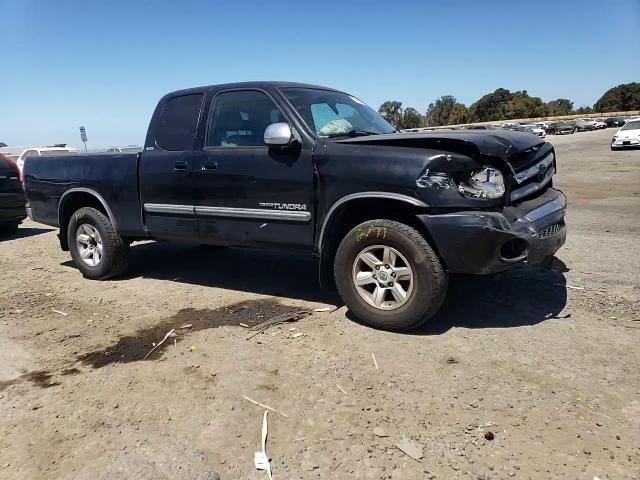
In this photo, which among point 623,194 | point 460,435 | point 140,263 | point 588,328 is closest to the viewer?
point 460,435

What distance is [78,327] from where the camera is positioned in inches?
180

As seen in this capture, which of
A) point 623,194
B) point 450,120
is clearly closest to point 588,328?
point 623,194

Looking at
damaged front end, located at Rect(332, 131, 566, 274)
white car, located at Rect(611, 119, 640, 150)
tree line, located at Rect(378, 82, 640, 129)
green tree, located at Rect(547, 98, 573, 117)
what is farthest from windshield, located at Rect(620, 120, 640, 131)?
green tree, located at Rect(547, 98, 573, 117)

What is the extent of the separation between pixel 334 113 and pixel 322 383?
8.68 feet

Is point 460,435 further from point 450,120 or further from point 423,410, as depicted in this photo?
point 450,120

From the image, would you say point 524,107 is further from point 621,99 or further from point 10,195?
point 10,195

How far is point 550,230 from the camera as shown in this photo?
3.89 metres

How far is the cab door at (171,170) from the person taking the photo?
16.8 feet

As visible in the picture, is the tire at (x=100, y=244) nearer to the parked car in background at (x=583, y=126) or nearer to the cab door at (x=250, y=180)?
the cab door at (x=250, y=180)

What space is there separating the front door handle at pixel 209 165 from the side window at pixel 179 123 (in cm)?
32

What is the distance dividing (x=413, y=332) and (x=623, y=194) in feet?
30.8

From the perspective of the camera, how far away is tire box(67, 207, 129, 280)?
5832 millimetres

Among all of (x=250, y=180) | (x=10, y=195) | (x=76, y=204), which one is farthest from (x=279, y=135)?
(x=10, y=195)

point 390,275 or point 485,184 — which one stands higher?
point 485,184
